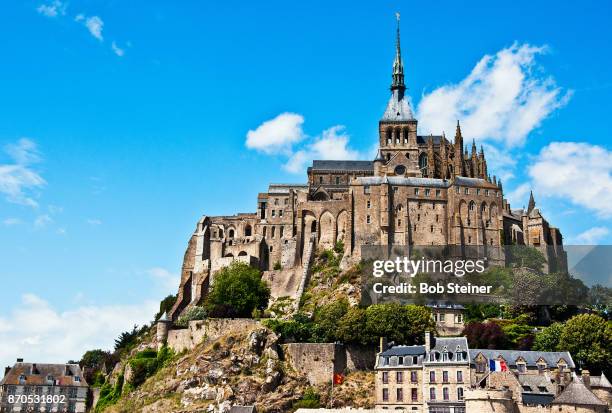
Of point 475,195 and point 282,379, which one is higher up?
point 475,195

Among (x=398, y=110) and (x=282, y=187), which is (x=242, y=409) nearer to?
(x=282, y=187)

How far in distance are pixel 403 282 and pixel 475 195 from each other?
16042 mm

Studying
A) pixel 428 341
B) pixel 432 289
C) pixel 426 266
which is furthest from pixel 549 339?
pixel 426 266

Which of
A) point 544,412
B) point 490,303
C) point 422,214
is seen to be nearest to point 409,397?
point 544,412

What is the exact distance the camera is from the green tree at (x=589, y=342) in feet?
204

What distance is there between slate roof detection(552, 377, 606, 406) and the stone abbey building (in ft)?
127

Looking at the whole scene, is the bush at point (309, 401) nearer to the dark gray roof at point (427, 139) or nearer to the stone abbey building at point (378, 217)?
the stone abbey building at point (378, 217)

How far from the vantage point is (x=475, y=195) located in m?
93.1

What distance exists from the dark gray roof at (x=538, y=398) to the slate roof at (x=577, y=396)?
4.50 ft

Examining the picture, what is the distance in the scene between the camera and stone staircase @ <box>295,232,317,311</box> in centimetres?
8838

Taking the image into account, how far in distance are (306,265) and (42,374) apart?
31.0m

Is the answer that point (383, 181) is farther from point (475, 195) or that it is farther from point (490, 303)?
point (490, 303)

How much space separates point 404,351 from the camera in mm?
62344

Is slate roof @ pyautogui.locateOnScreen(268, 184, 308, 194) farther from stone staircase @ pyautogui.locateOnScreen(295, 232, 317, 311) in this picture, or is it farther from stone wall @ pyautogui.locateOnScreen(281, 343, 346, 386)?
stone wall @ pyautogui.locateOnScreen(281, 343, 346, 386)
